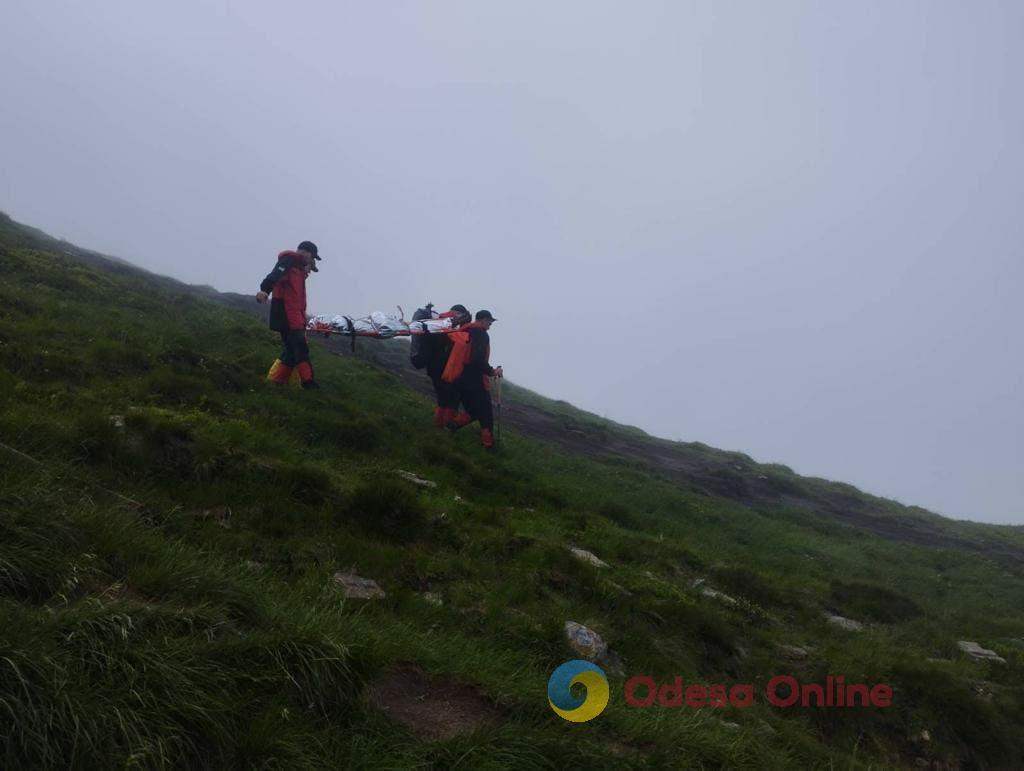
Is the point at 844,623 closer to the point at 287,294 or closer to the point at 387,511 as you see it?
the point at 387,511

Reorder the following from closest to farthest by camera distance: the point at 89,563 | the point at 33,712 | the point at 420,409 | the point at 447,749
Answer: the point at 33,712 → the point at 447,749 → the point at 89,563 → the point at 420,409

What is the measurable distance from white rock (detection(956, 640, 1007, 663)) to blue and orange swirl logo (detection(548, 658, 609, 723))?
21.0 feet

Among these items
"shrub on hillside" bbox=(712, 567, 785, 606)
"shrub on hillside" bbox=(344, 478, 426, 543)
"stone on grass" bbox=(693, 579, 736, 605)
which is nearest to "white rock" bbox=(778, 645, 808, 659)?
"stone on grass" bbox=(693, 579, 736, 605)

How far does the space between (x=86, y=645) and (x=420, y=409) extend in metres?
9.98

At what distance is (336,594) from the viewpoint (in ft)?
15.4

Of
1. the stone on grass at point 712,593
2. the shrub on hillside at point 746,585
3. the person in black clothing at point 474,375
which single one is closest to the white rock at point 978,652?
the shrub on hillside at point 746,585

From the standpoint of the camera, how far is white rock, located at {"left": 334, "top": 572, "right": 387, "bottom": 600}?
16.7 feet

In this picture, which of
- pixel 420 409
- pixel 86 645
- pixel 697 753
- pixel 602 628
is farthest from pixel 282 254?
pixel 697 753

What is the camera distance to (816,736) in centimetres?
566

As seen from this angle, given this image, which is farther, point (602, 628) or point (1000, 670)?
point (1000, 670)

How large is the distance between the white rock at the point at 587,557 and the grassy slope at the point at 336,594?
200 mm

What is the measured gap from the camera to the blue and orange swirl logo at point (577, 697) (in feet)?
12.8

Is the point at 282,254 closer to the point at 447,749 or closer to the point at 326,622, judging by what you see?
the point at 326,622

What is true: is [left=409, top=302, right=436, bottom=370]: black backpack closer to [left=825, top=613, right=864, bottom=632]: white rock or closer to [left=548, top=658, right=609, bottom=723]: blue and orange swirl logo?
[left=825, top=613, right=864, bottom=632]: white rock
